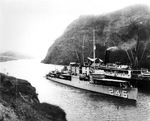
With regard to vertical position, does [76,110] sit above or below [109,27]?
below

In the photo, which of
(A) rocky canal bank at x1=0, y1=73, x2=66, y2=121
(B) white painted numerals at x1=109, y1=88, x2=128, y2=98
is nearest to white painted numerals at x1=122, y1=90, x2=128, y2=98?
(B) white painted numerals at x1=109, y1=88, x2=128, y2=98

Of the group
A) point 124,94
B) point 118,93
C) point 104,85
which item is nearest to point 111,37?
point 104,85

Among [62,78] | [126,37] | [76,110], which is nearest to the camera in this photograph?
[76,110]

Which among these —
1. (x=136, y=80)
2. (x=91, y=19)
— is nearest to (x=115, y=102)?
(x=136, y=80)

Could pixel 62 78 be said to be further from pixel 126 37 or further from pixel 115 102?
pixel 126 37

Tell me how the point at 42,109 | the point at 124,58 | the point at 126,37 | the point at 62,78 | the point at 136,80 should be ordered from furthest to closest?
the point at 126,37
the point at 124,58
the point at 62,78
the point at 136,80
the point at 42,109

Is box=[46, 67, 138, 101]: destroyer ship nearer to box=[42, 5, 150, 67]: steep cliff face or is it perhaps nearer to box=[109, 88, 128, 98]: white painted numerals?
box=[109, 88, 128, 98]: white painted numerals

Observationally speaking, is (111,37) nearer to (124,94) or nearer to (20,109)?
(124,94)

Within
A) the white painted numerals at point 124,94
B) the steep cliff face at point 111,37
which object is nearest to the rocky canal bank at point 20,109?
the white painted numerals at point 124,94

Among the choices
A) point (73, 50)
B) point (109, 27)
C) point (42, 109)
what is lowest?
point (42, 109)
